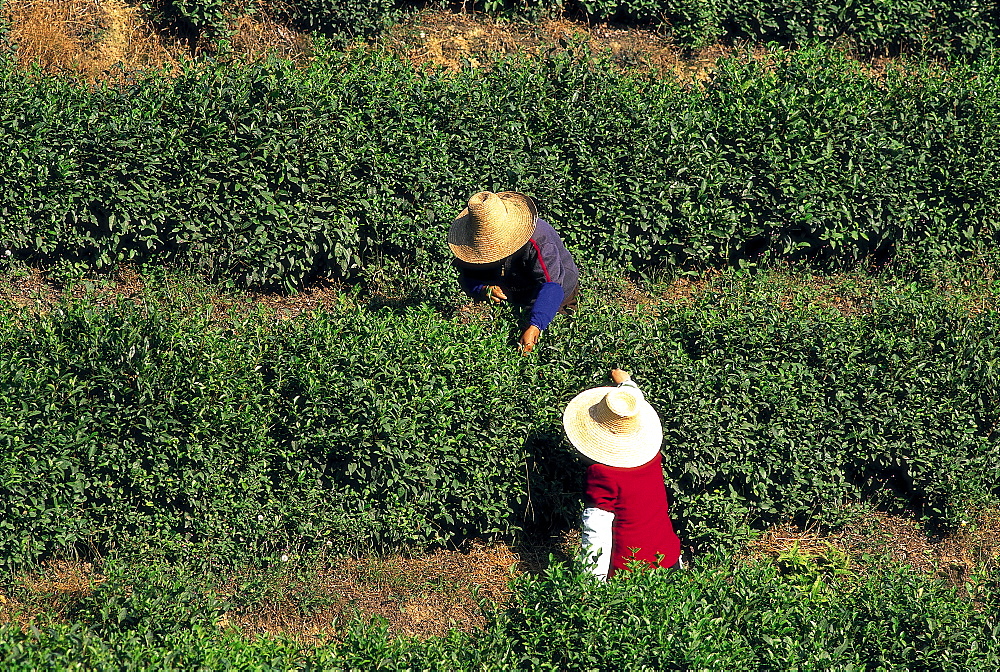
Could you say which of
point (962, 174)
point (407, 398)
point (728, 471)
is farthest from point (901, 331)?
point (407, 398)

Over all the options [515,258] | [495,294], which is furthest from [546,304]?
[495,294]

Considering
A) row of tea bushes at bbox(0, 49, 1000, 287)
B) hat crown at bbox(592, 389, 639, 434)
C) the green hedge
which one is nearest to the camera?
hat crown at bbox(592, 389, 639, 434)

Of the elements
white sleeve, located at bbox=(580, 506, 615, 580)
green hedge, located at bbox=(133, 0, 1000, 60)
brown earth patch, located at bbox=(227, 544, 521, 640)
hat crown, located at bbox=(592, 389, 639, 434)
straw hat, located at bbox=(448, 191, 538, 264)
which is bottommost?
brown earth patch, located at bbox=(227, 544, 521, 640)

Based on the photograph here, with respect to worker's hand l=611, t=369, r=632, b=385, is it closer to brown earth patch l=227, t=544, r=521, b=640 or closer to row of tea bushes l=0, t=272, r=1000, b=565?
row of tea bushes l=0, t=272, r=1000, b=565

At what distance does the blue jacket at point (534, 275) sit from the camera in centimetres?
658

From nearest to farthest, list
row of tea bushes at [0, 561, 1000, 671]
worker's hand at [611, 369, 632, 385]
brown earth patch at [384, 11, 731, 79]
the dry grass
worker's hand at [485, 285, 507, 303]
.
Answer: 1. row of tea bushes at [0, 561, 1000, 671]
2. worker's hand at [611, 369, 632, 385]
3. worker's hand at [485, 285, 507, 303]
4. the dry grass
5. brown earth patch at [384, 11, 731, 79]

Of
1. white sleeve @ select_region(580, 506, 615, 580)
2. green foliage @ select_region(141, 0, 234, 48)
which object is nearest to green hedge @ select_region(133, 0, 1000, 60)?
green foliage @ select_region(141, 0, 234, 48)

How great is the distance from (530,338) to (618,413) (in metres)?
1.11

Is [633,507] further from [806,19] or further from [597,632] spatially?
[806,19]

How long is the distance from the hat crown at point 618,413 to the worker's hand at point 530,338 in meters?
0.95

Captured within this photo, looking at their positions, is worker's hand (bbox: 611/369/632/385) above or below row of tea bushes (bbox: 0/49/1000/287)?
below

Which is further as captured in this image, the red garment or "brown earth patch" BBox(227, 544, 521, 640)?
"brown earth patch" BBox(227, 544, 521, 640)

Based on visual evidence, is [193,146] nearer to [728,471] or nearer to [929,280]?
[728,471]

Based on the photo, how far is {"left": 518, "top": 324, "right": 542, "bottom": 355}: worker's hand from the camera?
6.52 meters
